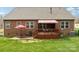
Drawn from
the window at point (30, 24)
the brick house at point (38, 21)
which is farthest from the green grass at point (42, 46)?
the window at point (30, 24)

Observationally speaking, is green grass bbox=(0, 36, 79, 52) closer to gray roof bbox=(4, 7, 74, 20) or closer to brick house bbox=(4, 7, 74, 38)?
brick house bbox=(4, 7, 74, 38)

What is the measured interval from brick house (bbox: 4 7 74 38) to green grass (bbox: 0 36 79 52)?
0.07 metres

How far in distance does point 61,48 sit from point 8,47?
500 millimetres

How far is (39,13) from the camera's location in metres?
2.67

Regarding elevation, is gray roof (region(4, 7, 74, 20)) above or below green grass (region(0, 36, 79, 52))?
above

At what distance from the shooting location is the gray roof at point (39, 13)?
2654mm

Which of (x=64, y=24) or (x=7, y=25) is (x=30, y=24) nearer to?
(x=7, y=25)

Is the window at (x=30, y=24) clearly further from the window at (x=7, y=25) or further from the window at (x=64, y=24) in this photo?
the window at (x=64, y=24)

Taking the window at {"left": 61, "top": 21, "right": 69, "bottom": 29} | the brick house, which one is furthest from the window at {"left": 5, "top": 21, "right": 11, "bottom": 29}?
the window at {"left": 61, "top": 21, "right": 69, "bottom": 29}

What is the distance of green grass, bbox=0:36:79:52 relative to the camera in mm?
2713

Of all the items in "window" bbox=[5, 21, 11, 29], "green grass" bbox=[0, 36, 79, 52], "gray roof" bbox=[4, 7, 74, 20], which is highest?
"gray roof" bbox=[4, 7, 74, 20]
